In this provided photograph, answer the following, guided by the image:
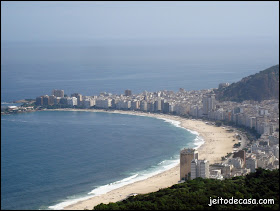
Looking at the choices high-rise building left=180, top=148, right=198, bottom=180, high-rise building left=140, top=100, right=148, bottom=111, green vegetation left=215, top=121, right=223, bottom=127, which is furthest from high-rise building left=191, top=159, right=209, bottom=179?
high-rise building left=140, top=100, right=148, bottom=111

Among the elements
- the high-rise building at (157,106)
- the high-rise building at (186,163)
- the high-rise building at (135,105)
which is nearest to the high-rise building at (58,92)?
the high-rise building at (135,105)

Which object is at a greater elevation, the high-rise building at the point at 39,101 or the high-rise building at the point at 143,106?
the high-rise building at the point at 39,101

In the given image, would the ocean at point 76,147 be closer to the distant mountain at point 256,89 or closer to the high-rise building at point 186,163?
the high-rise building at point 186,163

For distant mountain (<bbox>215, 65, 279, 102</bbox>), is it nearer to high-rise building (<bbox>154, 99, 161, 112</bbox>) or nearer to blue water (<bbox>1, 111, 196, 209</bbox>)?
high-rise building (<bbox>154, 99, 161, 112</bbox>)

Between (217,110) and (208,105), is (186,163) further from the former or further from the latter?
(208,105)

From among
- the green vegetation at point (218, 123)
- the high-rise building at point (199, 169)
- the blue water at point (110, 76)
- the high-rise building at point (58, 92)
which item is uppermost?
the blue water at point (110, 76)

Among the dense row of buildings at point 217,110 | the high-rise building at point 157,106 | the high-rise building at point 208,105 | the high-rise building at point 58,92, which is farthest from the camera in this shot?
the high-rise building at point 58,92

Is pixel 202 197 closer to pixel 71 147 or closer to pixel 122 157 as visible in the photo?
pixel 122 157
